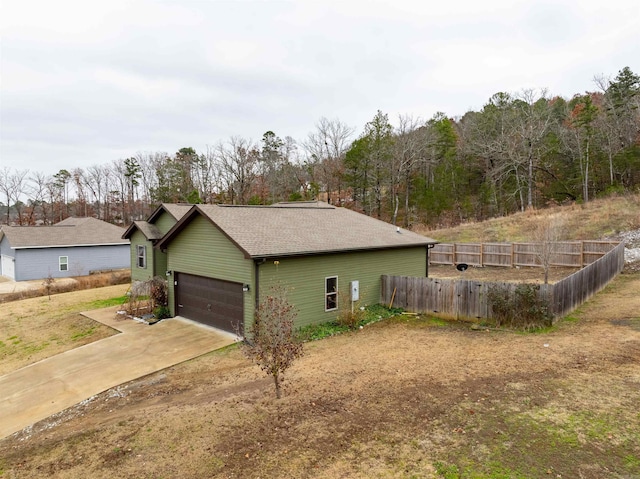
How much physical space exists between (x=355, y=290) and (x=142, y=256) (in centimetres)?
1439

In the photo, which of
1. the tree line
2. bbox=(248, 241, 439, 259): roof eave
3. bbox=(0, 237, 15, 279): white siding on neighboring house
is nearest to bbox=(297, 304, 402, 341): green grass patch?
bbox=(248, 241, 439, 259): roof eave

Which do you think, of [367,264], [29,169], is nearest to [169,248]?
[367,264]

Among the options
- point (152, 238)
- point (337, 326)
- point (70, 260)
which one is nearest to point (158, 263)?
point (152, 238)

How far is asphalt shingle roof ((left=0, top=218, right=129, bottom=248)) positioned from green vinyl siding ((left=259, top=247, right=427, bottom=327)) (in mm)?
25313

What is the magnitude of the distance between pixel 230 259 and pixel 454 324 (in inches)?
328

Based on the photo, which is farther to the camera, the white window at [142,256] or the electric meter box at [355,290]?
the white window at [142,256]

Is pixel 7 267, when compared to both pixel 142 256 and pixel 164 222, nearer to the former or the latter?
pixel 142 256

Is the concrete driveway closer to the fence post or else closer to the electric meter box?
the electric meter box

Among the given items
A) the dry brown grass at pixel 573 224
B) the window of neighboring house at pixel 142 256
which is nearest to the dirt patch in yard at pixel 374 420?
the window of neighboring house at pixel 142 256

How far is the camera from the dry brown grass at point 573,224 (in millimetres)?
26375

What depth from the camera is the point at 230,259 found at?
12.8 metres

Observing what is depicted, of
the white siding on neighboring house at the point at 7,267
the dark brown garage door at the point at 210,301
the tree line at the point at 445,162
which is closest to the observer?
the dark brown garage door at the point at 210,301

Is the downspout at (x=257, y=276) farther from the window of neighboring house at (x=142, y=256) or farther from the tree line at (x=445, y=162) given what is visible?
the tree line at (x=445, y=162)

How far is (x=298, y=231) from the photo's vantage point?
46.8 feet
